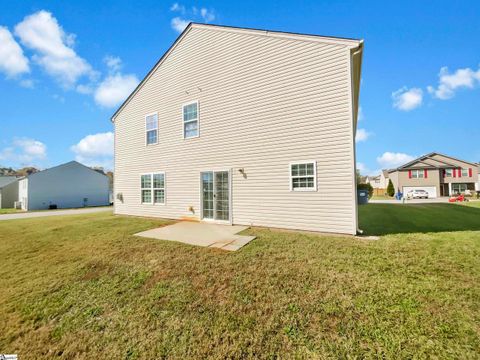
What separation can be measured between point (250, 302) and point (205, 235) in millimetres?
3870

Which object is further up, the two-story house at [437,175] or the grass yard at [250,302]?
the two-story house at [437,175]

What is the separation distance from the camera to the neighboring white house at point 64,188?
81.3ft

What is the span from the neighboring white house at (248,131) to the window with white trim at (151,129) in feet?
0.17

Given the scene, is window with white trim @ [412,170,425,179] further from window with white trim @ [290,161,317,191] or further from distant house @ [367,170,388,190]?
window with white trim @ [290,161,317,191]

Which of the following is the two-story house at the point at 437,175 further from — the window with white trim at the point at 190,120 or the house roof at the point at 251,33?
the window with white trim at the point at 190,120

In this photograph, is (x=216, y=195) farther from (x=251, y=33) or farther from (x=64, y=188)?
(x=64, y=188)

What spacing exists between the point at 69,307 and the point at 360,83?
494 inches

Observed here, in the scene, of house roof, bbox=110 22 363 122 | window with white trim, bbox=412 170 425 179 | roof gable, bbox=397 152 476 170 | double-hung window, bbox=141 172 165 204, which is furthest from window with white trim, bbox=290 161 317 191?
window with white trim, bbox=412 170 425 179

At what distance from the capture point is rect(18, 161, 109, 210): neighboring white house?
24766mm

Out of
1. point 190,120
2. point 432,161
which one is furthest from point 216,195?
point 432,161

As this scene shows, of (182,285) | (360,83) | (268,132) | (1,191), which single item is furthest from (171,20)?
(1,191)

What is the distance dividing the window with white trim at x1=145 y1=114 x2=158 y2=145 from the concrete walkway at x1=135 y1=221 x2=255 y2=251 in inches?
196

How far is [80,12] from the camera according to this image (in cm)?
870

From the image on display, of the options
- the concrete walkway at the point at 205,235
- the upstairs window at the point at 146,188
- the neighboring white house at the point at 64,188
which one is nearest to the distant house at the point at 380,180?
the concrete walkway at the point at 205,235
